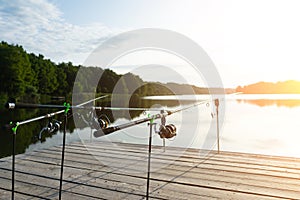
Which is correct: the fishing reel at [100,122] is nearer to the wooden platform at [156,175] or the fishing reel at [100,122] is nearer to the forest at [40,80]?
the wooden platform at [156,175]

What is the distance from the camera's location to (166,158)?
4598 millimetres

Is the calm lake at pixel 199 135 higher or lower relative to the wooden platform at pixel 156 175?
lower

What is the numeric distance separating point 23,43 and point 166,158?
142 feet

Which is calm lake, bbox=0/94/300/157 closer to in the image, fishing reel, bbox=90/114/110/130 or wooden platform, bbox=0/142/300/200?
wooden platform, bbox=0/142/300/200

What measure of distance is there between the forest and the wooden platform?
1.34m

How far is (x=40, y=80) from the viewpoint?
42.9 m

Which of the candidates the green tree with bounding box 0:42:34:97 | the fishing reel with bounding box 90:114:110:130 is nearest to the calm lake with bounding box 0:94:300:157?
the fishing reel with bounding box 90:114:110:130

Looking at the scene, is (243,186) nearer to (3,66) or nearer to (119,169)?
(119,169)

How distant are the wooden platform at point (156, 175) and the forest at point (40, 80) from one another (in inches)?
52.7

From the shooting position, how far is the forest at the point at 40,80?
5375 mm

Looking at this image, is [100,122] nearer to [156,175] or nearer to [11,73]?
[156,175]

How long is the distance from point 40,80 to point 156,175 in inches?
1700

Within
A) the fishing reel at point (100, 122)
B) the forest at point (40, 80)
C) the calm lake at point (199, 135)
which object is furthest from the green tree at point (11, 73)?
the fishing reel at point (100, 122)

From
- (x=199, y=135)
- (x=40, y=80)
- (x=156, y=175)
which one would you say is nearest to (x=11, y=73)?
(x=40, y=80)
